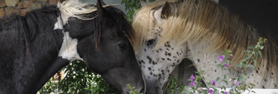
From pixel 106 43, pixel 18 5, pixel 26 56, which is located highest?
pixel 106 43

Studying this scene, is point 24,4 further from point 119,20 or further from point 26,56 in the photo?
point 119,20

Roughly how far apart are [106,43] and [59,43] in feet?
0.81

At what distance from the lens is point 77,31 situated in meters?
1.62

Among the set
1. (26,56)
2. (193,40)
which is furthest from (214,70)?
(26,56)

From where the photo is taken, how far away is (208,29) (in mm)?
1903

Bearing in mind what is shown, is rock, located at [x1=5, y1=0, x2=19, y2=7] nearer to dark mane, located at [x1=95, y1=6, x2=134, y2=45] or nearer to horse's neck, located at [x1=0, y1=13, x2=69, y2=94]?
horse's neck, located at [x1=0, y1=13, x2=69, y2=94]

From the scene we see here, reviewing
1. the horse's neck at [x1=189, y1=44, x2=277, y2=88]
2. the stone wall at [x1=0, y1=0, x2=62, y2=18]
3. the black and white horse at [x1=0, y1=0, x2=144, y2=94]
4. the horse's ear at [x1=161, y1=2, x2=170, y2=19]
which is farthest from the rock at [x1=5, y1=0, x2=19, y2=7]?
the horse's neck at [x1=189, y1=44, x2=277, y2=88]

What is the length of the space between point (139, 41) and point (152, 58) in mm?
139

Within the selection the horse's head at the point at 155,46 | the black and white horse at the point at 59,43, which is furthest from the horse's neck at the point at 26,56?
the horse's head at the point at 155,46

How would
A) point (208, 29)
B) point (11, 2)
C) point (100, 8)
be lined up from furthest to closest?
point (11, 2)
point (208, 29)
point (100, 8)

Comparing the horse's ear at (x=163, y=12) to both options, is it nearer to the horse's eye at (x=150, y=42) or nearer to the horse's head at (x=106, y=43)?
the horse's eye at (x=150, y=42)

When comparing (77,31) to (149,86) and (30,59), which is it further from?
(149,86)

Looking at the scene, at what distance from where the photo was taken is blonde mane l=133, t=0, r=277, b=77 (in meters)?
1.90

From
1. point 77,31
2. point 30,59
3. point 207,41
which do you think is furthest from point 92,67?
point 207,41
